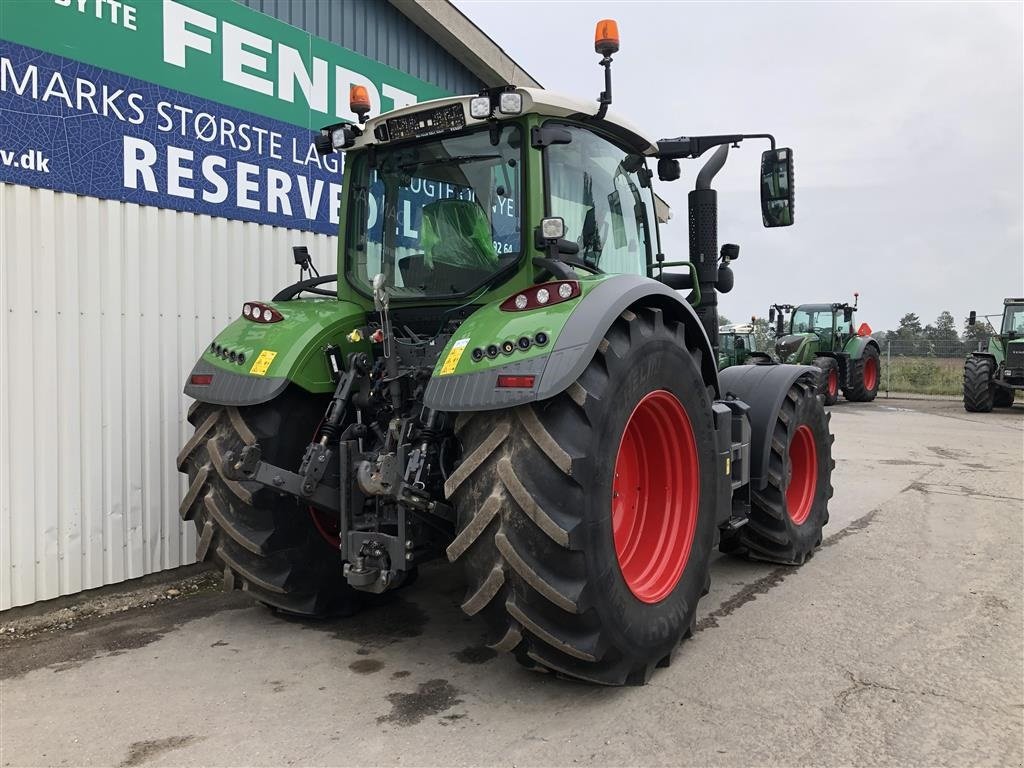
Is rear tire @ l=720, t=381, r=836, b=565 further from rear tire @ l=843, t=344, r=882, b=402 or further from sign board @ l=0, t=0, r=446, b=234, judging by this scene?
rear tire @ l=843, t=344, r=882, b=402

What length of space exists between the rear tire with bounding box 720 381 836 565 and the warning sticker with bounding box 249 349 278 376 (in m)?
3.08

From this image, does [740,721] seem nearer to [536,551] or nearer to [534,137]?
[536,551]

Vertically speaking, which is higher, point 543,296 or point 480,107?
point 480,107

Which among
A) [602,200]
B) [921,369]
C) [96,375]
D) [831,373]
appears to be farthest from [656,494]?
[921,369]

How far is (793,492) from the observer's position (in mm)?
5594

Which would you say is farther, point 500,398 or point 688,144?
point 688,144

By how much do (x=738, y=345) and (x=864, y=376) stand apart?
11.7ft

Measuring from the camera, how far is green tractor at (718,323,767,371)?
18.7 metres

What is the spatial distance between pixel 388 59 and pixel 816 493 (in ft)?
16.5

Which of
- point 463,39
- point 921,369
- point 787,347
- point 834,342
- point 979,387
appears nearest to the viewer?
point 463,39

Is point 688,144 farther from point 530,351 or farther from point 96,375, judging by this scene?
point 96,375

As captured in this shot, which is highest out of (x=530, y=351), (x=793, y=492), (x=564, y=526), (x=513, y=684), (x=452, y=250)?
(x=452, y=250)

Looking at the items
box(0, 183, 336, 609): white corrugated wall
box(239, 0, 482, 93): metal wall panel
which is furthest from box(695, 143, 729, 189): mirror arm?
box(239, 0, 482, 93): metal wall panel

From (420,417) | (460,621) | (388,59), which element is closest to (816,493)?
(460,621)
